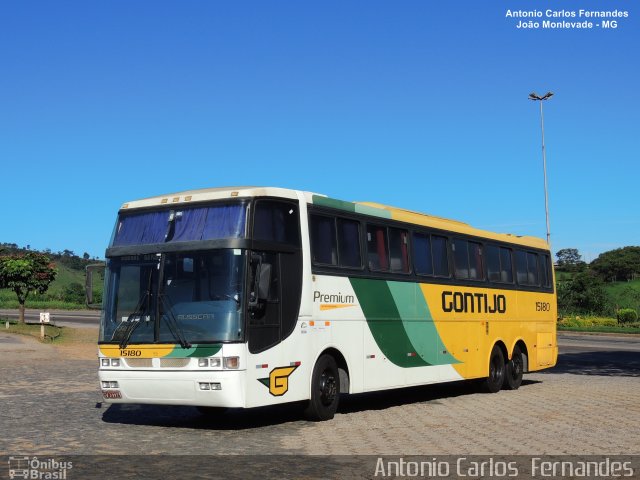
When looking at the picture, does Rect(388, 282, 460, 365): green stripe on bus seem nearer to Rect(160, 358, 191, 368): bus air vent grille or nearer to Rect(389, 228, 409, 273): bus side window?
Rect(389, 228, 409, 273): bus side window

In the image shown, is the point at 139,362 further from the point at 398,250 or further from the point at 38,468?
the point at 398,250

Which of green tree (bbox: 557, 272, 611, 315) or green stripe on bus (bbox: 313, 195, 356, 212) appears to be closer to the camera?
green stripe on bus (bbox: 313, 195, 356, 212)

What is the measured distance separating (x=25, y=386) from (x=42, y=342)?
65.6 feet

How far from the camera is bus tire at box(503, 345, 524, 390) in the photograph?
1988 centimetres

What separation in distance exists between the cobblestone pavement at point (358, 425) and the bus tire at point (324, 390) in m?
0.18

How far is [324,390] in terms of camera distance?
13141mm

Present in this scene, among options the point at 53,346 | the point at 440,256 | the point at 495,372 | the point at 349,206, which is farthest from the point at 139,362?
the point at 53,346

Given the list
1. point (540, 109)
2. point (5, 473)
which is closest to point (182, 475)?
point (5, 473)

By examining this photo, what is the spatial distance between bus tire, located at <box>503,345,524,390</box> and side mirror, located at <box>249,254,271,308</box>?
31.4ft

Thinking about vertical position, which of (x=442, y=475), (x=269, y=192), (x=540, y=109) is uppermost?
(x=540, y=109)

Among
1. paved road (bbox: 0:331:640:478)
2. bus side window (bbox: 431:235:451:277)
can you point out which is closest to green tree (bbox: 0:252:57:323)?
paved road (bbox: 0:331:640:478)

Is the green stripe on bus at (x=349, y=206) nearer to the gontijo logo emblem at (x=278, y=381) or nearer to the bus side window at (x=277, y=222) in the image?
the bus side window at (x=277, y=222)

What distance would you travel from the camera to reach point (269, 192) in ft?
40.8

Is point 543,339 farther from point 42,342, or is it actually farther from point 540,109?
point 540,109
